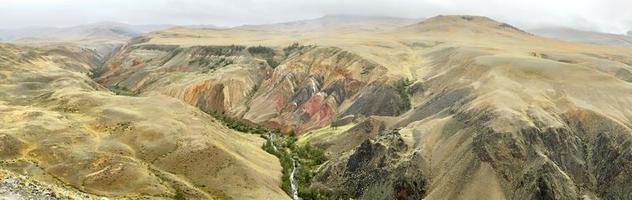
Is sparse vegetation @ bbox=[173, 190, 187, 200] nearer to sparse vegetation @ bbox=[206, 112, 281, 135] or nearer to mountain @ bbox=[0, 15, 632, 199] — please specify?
mountain @ bbox=[0, 15, 632, 199]

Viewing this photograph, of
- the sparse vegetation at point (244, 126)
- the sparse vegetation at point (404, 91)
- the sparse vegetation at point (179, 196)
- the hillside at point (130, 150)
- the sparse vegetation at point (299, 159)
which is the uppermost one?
the hillside at point (130, 150)

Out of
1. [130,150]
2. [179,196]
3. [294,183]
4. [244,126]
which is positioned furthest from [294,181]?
[244,126]

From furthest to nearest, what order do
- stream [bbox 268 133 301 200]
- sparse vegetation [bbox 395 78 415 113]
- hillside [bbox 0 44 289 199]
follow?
sparse vegetation [bbox 395 78 415 113] → stream [bbox 268 133 301 200] → hillside [bbox 0 44 289 199]

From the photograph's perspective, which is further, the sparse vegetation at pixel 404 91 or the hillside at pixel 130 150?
the sparse vegetation at pixel 404 91

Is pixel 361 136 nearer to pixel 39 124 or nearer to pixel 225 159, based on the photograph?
pixel 225 159

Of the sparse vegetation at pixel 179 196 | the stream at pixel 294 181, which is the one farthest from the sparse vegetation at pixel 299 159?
the sparse vegetation at pixel 179 196

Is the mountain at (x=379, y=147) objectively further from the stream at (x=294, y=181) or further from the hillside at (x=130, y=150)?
the stream at (x=294, y=181)

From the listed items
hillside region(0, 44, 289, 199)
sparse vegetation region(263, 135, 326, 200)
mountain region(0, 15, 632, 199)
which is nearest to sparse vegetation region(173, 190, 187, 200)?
mountain region(0, 15, 632, 199)

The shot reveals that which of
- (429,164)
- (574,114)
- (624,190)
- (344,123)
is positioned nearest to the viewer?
(624,190)

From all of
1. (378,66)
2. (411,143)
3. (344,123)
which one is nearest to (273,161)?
(411,143)
